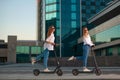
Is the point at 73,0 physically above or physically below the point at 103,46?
above

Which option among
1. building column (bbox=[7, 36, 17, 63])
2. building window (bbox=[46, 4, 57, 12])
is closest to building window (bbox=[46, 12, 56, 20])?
building window (bbox=[46, 4, 57, 12])

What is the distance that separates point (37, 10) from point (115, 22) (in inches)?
2897

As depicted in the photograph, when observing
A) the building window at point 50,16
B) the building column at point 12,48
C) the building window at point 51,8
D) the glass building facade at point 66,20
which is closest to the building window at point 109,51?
the glass building facade at point 66,20

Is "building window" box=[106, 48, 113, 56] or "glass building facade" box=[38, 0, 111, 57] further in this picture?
"glass building facade" box=[38, 0, 111, 57]

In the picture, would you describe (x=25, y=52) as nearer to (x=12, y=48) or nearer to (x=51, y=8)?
(x=12, y=48)

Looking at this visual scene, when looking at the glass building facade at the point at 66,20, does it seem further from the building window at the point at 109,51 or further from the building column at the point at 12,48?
the building window at the point at 109,51

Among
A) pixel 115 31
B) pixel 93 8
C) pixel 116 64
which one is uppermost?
pixel 93 8

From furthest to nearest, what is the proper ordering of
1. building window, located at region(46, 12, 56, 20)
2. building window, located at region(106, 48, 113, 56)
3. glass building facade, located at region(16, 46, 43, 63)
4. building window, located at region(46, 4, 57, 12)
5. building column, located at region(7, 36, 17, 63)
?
glass building facade, located at region(16, 46, 43, 63)
building window, located at region(46, 4, 57, 12)
building window, located at region(46, 12, 56, 20)
building column, located at region(7, 36, 17, 63)
building window, located at region(106, 48, 113, 56)

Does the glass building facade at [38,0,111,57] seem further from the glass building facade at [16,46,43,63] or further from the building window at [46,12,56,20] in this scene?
the glass building facade at [16,46,43,63]

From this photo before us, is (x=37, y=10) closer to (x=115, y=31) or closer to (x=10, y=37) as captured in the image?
(x=10, y=37)

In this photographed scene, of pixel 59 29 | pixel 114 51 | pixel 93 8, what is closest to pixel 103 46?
pixel 114 51

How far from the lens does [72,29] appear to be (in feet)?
321

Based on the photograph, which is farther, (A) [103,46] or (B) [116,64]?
(A) [103,46]

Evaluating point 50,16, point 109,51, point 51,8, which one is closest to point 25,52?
point 50,16
